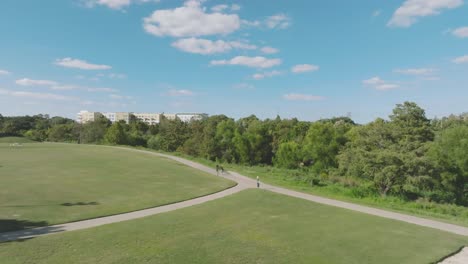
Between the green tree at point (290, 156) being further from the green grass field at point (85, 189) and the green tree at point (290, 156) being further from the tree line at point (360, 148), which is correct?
the green grass field at point (85, 189)

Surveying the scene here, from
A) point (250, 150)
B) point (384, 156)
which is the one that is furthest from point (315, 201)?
point (250, 150)

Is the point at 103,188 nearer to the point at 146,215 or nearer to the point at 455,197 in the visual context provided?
the point at 146,215

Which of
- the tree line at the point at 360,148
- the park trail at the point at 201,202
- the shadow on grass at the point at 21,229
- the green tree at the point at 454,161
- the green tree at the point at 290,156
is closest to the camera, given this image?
the shadow on grass at the point at 21,229

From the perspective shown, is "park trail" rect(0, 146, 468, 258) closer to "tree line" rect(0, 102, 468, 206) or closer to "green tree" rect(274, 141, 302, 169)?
"tree line" rect(0, 102, 468, 206)

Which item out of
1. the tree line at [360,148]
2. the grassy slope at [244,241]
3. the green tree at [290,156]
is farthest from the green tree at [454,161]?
the grassy slope at [244,241]

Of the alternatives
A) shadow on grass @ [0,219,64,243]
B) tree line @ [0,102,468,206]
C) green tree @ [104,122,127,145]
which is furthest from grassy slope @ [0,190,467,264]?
green tree @ [104,122,127,145]

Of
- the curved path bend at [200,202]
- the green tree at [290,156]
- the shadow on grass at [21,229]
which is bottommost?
the shadow on grass at [21,229]
